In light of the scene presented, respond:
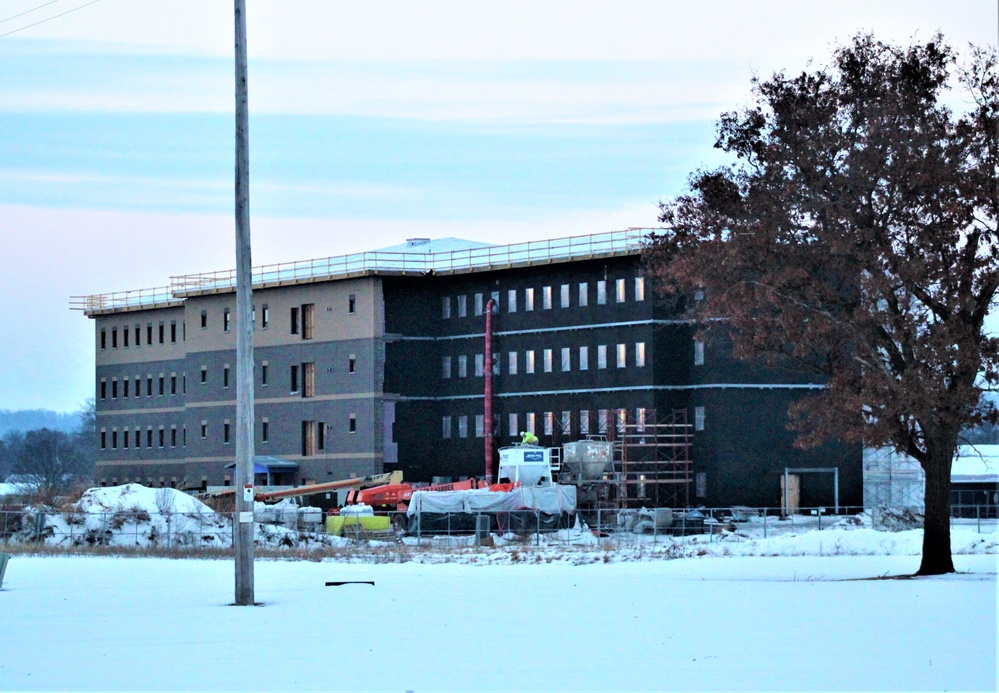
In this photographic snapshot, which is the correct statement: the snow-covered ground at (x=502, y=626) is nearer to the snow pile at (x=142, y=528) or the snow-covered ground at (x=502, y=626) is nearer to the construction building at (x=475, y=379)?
the snow pile at (x=142, y=528)

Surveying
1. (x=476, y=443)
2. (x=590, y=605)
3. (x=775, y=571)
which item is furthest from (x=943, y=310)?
(x=476, y=443)

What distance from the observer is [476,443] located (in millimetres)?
83312

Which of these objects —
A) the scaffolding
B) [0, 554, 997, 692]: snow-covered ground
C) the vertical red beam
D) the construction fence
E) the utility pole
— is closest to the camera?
[0, 554, 997, 692]: snow-covered ground

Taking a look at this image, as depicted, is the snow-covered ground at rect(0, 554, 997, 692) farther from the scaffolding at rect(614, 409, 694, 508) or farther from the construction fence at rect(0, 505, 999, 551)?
the scaffolding at rect(614, 409, 694, 508)

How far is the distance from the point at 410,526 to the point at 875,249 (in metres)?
32.6

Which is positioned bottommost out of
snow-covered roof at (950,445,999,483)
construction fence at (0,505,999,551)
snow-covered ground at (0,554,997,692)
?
construction fence at (0,505,999,551)

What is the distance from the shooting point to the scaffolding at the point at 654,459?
73688 millimetres

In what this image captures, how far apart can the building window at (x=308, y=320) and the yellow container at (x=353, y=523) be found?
27849 millimetres

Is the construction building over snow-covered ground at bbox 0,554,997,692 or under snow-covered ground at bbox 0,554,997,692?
over

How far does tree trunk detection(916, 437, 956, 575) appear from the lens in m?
32.3

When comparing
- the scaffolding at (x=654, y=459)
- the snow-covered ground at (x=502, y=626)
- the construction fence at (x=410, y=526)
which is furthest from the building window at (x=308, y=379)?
the snow-covered ground at (x=502, y=626)

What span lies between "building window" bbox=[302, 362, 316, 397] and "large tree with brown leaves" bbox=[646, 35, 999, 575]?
55.3 meters

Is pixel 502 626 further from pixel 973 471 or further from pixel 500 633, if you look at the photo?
pixel 973 471

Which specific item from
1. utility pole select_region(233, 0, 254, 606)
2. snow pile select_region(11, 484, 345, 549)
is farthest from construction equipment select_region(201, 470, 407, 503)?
utility pole select_region(233, 0, 254, 606)
